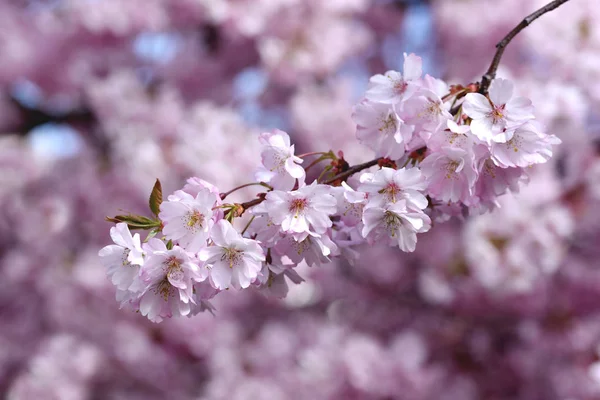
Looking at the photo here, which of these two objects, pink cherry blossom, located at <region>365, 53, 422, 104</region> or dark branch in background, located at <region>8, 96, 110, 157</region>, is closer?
pink cherry blossom, located at <region>365, 53, 422, 104</region>

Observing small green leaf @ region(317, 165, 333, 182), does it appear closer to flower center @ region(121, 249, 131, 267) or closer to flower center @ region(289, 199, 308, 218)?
flower center @ region(289, 199, 308, 218)

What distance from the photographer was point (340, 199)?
0.92 meters

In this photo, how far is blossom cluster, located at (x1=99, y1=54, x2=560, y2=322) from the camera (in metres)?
0.87

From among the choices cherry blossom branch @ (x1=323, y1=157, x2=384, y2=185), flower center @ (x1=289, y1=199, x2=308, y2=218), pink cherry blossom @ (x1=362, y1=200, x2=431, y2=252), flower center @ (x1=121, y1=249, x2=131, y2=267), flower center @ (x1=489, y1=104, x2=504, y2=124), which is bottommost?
flower center @ (x1=121, y1=249, x2=131, y2=267)

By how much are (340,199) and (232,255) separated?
6.7 inches

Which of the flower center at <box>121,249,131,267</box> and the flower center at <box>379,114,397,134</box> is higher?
the flower center at <box>379,114,397,134</box>

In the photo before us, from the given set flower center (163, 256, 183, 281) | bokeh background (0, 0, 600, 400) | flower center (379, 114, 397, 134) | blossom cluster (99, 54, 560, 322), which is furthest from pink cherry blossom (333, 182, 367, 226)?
bokeh background (0, 0, 600, 400)

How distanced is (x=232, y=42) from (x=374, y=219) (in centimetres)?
308

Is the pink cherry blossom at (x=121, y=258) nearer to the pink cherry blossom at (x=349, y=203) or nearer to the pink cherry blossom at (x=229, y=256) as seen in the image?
the pink cherry blossom at (x=229, y=256)

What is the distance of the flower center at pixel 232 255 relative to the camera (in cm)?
87

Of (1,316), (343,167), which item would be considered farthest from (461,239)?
(1,316)

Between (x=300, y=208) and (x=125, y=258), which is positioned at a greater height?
(x=300, y=208)

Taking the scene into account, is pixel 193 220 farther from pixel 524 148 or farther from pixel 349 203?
pixel 524 148

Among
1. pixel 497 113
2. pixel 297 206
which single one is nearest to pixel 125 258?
pixel 297 206
